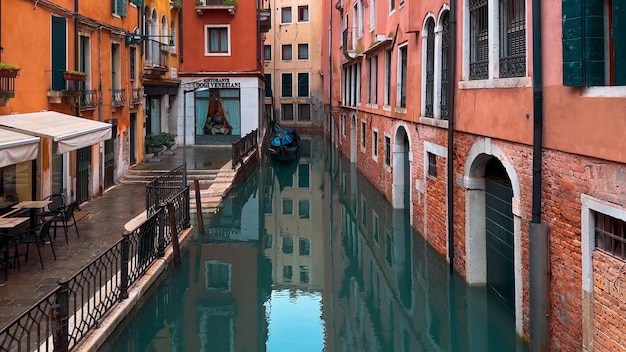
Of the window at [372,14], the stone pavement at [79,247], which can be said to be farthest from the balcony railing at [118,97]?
the window at [372,14]

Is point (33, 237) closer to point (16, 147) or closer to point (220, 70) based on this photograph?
point (16, 147)

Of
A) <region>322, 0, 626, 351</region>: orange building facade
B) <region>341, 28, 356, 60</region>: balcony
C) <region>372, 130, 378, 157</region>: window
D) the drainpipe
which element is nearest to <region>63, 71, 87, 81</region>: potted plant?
<region>322, 0, 626, 351</region>: orange building facade

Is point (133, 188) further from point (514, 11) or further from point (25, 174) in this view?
point (514, 11)

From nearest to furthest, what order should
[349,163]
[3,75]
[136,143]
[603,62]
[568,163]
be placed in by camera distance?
[603,62] → [568,163] → [3,75] → [136,143] → [349,163]

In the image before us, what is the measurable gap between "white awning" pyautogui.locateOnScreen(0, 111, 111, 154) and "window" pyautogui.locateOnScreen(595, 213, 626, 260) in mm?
7379

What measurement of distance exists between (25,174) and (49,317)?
5624 mm

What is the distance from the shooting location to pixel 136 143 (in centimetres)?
1933

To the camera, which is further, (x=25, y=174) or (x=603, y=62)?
(x=25, y=174)

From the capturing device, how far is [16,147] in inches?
312

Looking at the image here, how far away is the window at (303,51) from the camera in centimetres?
4514

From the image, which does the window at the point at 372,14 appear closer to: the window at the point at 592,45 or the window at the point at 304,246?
the window at the point at 304,246

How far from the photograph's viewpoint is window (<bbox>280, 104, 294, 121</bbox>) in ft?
153

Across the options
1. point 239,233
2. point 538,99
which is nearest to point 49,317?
point 538,99

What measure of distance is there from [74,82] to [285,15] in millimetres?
33975
